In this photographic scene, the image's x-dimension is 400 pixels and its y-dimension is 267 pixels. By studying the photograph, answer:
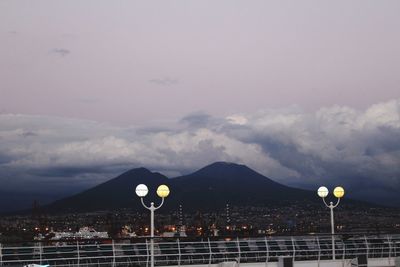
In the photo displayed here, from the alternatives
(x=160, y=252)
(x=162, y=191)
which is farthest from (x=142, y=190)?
(x=160, y=252)

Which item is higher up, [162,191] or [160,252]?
[162,191]

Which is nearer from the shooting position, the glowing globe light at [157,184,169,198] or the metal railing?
the metal railing

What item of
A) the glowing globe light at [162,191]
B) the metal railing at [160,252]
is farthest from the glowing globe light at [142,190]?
the metal railing at [160,252]

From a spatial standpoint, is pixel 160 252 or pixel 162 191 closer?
pixel 162 191

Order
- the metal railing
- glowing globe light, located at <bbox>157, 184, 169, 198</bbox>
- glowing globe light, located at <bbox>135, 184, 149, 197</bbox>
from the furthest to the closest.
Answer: glowing globe light, located at <bbox>157, 184, 169, 198</bbox> < glowing globe light, located at <bbox>135, 184, 149, 197</bbox> < the metal railing

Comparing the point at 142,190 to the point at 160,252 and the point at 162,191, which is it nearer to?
the point at 162,191

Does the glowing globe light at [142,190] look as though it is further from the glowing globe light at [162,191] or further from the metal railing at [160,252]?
the metal railing at [160,252]

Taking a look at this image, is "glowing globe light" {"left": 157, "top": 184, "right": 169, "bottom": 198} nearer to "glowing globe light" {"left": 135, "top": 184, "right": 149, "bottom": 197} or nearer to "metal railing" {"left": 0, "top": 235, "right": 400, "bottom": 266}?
"glowing globe light" {"left": 135, "top": 184, "right": 149, "bottom": 197}

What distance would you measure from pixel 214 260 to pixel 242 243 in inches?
74.2

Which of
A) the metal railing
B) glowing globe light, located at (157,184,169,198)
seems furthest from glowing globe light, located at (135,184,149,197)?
the metal railing

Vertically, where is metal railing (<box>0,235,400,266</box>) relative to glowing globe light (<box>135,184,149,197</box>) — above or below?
Result: below

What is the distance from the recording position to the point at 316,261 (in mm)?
23594

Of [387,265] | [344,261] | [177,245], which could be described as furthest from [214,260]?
[387,265]

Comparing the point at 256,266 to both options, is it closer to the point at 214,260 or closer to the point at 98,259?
the point at 214,260
